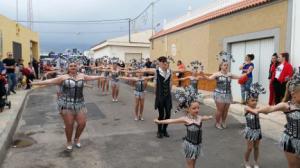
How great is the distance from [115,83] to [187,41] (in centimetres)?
794

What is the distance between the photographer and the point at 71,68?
23.8 ft

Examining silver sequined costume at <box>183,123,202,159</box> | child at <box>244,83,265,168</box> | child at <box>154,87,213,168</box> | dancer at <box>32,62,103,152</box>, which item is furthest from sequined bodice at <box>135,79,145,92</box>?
silver sequined costume at <box>183,123,202,159</box>

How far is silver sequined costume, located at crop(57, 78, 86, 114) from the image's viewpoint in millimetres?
7148

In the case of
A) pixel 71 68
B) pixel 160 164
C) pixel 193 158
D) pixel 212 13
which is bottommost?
pixel 160 164

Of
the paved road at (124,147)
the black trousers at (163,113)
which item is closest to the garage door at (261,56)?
the paved road at (124,147)

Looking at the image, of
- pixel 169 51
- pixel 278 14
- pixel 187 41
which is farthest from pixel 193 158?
pixel 169 51

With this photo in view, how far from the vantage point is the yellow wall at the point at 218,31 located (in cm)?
1245

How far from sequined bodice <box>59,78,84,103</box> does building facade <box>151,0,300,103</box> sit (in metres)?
7.23

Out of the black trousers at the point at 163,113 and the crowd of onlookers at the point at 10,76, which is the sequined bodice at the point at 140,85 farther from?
the crowd of onlookers at the point at 10,76

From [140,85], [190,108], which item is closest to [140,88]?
[140,85]

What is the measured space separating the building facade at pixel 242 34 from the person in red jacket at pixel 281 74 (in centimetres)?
65

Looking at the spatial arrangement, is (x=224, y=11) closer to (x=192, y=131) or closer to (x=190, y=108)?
(x=190, y=108)

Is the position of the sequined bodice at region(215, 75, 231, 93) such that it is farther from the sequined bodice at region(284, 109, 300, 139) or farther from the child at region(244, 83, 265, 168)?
the sequined bodice at region(284, 109, 300, 139)

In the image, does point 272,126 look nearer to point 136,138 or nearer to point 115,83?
point 136,138
